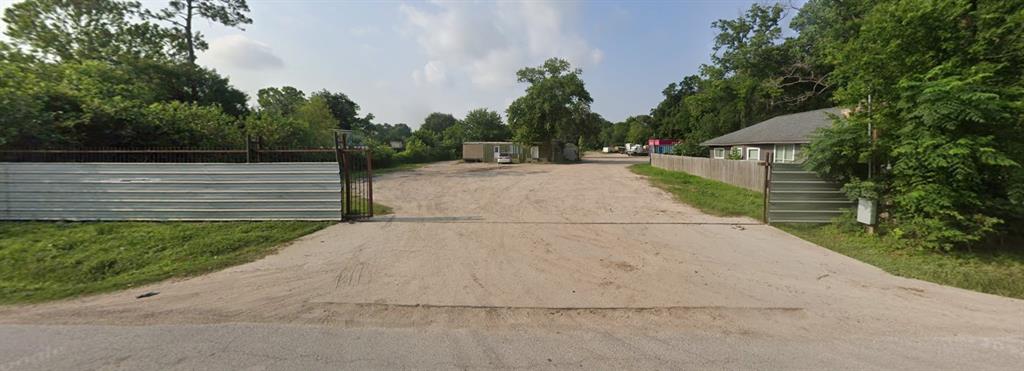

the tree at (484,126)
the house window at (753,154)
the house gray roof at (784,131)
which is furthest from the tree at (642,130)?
the house window at (753,154)

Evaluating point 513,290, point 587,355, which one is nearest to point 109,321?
point 513,290

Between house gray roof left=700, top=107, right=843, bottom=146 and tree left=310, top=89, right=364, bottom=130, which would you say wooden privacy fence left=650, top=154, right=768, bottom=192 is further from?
tree left=310, top=89, right=364, bottom=130

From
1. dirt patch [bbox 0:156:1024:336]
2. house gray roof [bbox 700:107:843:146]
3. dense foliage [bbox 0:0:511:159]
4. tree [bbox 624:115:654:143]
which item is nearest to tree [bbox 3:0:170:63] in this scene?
dense foliage [bbox 0:0:511:159]

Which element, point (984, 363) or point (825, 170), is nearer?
point (984, 363)

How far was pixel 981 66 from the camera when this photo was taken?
5844 mm

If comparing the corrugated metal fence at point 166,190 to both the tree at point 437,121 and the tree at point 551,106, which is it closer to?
the tree at point 551,106

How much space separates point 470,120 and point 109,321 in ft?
192

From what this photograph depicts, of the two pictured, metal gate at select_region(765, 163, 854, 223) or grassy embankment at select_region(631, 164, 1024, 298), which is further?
metal gate at select_region(765, 163, 854, 223)

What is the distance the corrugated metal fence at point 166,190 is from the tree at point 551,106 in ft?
114

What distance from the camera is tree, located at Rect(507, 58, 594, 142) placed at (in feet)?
136

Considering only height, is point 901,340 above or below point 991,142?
below

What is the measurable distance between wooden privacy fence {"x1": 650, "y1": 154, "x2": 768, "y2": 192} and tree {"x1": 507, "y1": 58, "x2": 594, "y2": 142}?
17.2 m

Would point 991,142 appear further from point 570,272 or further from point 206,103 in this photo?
point 206,103

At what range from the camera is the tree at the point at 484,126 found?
195ft
